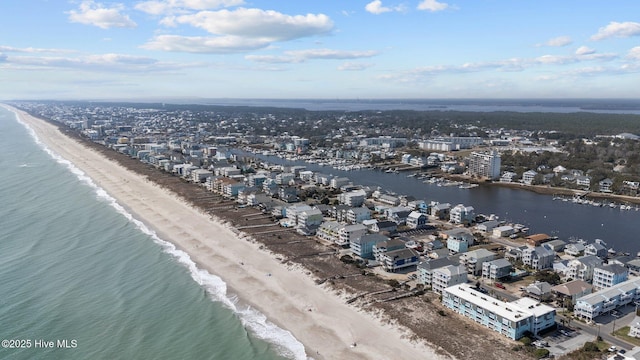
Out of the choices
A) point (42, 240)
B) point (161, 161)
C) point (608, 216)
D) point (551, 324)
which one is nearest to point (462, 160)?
point (608, 216)

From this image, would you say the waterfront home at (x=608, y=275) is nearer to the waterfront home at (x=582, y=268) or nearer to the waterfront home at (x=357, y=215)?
the waterfront home at (x=582, y=268)

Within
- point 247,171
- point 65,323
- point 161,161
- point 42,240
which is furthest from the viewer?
point 161,161

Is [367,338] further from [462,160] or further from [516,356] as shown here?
[462,160]

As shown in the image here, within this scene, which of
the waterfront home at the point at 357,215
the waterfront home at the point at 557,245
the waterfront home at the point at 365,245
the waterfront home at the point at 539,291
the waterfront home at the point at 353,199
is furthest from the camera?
the waterfront home at the point at 353,199

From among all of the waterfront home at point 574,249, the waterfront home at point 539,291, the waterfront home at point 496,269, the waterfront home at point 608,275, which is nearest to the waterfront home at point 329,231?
the waterfront home at point 496,269

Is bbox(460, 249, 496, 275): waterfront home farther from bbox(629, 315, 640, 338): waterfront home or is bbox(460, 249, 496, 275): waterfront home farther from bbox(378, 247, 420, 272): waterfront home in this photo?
bbox(629, 315, 640, 338): waterfront home

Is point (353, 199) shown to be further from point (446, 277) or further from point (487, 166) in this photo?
point (487, 166)

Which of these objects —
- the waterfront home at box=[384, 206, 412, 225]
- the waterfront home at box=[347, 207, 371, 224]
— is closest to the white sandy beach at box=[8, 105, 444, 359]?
the waterfront home at box=[347, 207, 371, 224]
